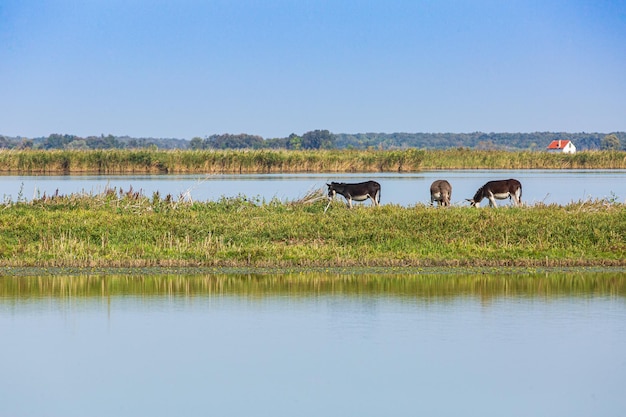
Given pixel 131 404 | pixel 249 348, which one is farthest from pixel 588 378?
pixel 131 404

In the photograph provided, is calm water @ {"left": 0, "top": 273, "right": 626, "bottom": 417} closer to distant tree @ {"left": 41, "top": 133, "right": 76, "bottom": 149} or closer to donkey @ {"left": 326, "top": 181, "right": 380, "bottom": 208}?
donkey @ {"left": 326, "top": 181, "right": 380, "bottom": 208}

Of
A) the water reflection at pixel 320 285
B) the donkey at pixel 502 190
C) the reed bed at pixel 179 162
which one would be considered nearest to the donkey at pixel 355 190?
the donkey at pixel 502 190

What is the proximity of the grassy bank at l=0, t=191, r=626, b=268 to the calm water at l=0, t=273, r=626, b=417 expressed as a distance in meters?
0.90

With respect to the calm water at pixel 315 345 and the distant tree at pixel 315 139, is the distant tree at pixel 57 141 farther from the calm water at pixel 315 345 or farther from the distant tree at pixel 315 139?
the calm water at pixel 315 345

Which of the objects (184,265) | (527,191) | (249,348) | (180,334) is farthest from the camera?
(527,191)

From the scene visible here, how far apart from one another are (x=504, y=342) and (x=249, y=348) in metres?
2.67

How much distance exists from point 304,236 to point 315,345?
6842 mm

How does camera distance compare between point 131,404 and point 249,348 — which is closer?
point 131,404

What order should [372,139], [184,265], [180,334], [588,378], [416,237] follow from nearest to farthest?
[588,378], [180,334], [184,265], [416,237], [372,139]

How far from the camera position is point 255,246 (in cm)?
1727

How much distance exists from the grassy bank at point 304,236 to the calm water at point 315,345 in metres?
0.90

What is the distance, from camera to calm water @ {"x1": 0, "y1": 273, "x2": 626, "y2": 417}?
895cm

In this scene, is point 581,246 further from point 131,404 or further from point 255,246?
point 131,404

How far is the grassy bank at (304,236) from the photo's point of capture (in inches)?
651
